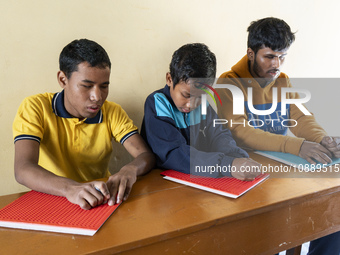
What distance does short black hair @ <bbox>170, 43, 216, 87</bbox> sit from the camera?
1161 millimetres

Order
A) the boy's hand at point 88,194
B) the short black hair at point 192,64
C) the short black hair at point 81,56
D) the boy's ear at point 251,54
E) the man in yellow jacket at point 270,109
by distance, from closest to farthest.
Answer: the boy's hand at point 88,194 → the short black hair at point 81,56 → the short black hair at point 192,64 → the man in yellow jacket at point 270,109 → the boy's ear at point 251,54

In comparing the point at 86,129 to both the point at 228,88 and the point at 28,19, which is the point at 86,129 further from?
the point at 228,88

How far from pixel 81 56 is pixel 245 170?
2.36 ft

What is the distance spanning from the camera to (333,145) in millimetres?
1273

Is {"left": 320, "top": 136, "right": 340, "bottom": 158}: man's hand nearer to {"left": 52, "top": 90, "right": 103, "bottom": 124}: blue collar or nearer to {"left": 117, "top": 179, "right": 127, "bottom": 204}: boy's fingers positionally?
{"left": 117, "top": 179, "right": 127, "bottom": 204}: boy's fingers

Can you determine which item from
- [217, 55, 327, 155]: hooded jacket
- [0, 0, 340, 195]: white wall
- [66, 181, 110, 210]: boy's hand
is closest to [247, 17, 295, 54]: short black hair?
[217, 55, 327, 155]: hooded jacket

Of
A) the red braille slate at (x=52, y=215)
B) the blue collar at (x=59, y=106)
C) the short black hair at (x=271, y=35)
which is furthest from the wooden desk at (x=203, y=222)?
the short black hair at (x=271, y=35)

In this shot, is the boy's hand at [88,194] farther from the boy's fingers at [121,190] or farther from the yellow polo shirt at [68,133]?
the yellow polo shirt at [68,133]

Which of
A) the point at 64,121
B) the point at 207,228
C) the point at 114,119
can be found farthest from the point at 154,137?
the point at 207,228

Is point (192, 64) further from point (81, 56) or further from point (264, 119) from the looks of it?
point (264, 119)

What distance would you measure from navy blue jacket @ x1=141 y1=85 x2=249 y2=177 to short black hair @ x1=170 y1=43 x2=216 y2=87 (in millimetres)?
114

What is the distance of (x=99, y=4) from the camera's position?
1.34 meters

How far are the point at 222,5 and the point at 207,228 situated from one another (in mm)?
1360

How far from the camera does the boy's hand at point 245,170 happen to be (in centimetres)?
103
